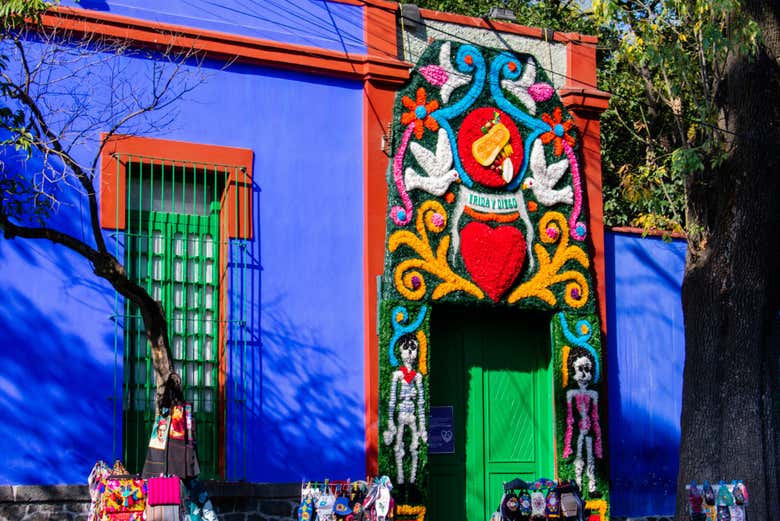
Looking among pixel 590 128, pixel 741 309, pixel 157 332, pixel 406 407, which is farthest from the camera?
pixel 590 128

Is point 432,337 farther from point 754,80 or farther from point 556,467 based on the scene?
point 754,80

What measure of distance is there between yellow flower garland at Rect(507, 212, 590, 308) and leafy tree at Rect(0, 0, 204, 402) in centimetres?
389

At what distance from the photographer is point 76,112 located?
989cm

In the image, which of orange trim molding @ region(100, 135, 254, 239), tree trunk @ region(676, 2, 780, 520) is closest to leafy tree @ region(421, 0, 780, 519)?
tree trunk @ region(676, 2, 780, 520)

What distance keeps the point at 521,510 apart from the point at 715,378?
2.24 m

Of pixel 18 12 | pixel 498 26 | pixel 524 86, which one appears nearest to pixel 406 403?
pixel 524 86

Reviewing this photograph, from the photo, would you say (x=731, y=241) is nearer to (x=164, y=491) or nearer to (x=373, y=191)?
(x=373, y=191)

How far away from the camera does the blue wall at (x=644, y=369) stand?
12461 millimetres

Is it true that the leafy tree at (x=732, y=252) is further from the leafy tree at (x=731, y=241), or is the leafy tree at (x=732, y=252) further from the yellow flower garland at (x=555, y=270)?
the yellow flower garland at (x=555, y=270)

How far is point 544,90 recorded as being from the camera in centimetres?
1239

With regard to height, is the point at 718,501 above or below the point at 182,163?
below

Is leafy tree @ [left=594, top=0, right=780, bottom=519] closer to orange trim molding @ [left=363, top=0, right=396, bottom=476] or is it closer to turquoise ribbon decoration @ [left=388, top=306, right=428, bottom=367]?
orange trim molding @ [left=363, top=0, right=396, bottom=476]

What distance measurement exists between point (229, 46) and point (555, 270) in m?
4.04

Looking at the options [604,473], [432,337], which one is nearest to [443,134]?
[432,337]
